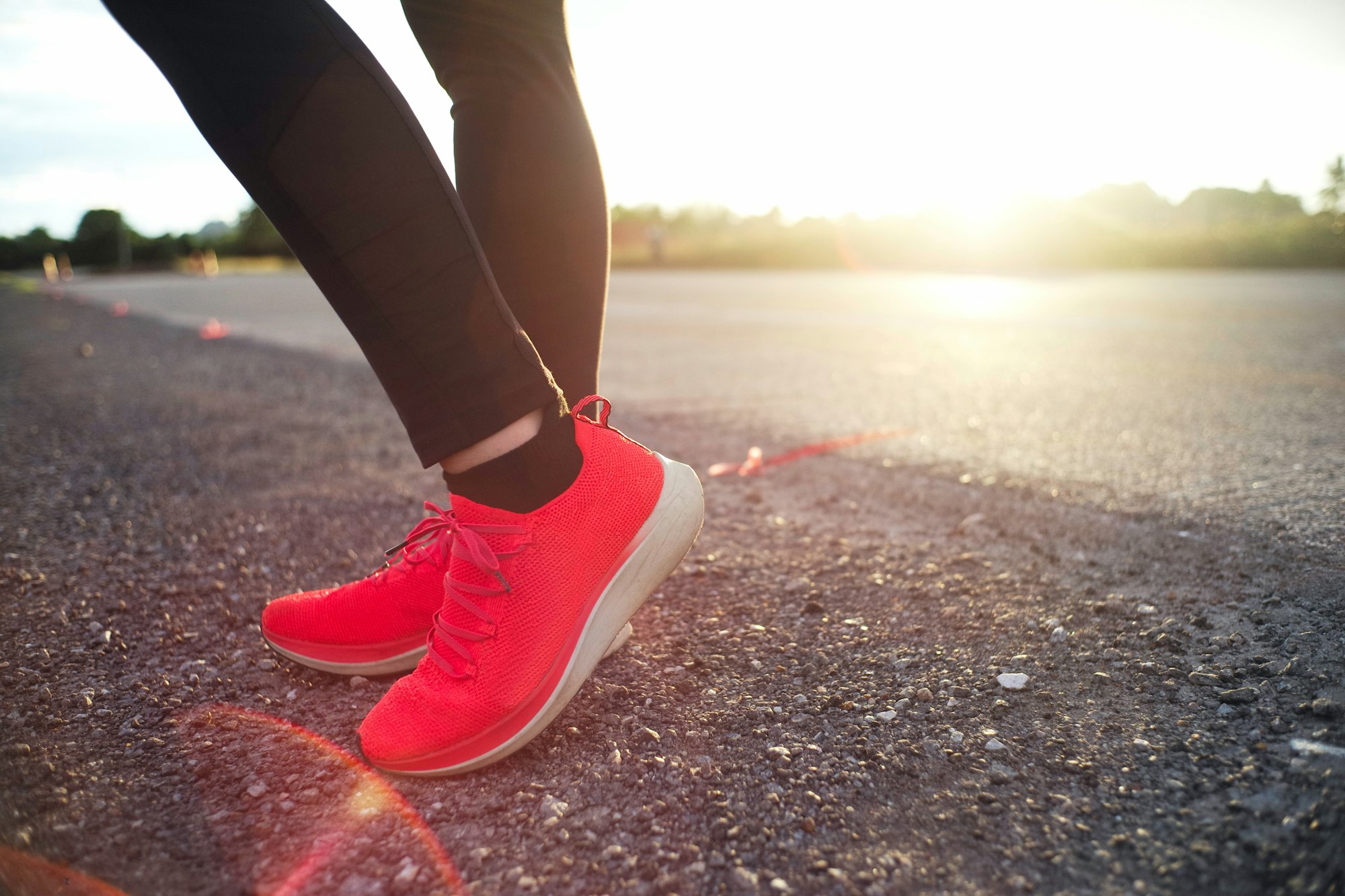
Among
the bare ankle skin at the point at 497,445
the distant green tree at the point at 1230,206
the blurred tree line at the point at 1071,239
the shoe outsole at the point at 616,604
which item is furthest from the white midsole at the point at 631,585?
the distant green tree at the point at 1230,206

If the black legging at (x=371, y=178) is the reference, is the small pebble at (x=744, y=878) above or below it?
below

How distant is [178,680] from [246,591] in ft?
1.11

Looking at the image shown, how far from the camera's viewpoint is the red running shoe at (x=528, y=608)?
98 centimetres

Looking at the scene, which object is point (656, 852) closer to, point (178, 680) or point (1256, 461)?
point (178, 680)

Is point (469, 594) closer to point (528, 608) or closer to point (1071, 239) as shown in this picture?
point (528, 608)

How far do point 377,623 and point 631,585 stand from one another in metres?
0.39

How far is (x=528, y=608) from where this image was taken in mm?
1035

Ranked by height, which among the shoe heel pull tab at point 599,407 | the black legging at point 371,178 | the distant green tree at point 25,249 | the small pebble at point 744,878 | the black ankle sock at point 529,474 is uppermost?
the distant green tree at point 25,249

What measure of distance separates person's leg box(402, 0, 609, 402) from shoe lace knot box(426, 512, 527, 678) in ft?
1.03

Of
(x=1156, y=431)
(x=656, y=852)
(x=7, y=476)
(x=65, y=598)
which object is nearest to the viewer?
(x=656, y=852)

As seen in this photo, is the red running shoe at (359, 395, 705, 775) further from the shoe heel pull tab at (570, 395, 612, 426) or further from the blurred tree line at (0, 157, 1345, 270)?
the blurred tree line at (0, 157, 1345, 270)

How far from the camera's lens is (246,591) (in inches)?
59.1

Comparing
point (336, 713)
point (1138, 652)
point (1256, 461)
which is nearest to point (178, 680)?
point (336, 713)

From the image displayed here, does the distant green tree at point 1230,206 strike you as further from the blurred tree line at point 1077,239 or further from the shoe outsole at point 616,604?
the shoe outsole at point 616,604
